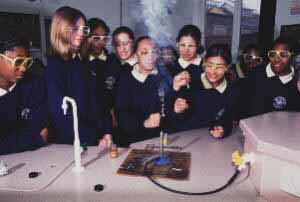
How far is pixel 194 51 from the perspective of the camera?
297 centimetres

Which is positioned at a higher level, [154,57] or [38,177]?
[154,57]

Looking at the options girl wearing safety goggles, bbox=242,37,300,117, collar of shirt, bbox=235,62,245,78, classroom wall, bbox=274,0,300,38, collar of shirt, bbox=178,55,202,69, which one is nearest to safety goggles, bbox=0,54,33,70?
collar of shirt, bbox=178,55,202,69

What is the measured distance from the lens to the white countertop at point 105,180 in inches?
50.9

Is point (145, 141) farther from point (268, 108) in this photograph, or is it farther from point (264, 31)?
point (264, 31)

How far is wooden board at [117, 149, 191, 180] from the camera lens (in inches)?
58.5

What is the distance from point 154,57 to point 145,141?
95 centimetres

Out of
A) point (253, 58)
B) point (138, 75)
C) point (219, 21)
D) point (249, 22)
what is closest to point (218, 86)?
point (138, 75)

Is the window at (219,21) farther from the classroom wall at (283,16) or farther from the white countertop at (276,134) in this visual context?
the white countertop at (276,134)

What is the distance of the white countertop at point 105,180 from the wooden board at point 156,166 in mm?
38

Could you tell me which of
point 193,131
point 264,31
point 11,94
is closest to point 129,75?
point 193,131

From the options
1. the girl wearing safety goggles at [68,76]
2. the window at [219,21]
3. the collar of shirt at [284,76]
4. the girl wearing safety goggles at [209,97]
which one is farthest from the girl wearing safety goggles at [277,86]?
the window at [219,21]

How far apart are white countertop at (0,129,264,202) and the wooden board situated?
0.04 metres

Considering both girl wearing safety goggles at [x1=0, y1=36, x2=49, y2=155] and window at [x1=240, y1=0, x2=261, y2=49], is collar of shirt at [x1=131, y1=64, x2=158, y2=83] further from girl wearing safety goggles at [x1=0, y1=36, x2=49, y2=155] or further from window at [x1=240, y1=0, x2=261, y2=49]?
window at [x1=240, y1=0, x2=261, y2=49]

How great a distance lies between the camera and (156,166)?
5.14 feet
